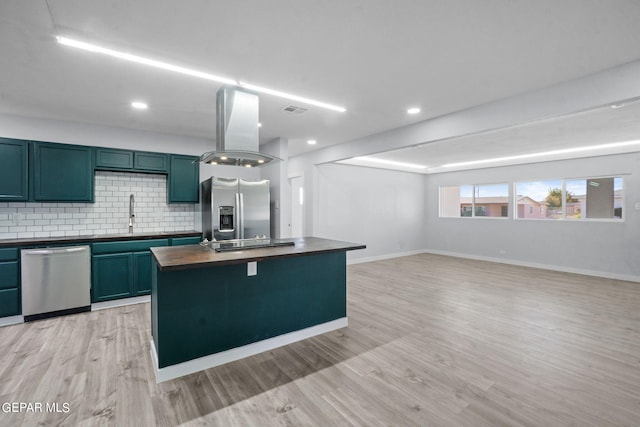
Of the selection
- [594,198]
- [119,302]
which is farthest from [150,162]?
[594,198]

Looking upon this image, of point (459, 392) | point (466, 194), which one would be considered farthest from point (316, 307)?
point (466, 194)

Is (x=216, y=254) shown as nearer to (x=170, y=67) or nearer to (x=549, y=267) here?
(x=170, y=67)

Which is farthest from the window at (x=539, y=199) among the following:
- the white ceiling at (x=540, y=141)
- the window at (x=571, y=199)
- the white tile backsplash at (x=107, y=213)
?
the white tile backsplash at (x=107, y=213)

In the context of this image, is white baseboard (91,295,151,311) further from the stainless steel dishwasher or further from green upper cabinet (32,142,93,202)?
green upper cabinet (32,142,93,202)

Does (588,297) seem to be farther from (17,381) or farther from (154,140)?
(154,140)

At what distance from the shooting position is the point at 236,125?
2906 mm

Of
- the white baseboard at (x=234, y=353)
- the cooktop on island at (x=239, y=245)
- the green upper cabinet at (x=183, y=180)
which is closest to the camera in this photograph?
the white baseboard at (x=234, y=353)

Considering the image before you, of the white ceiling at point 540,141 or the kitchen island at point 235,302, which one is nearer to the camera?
the kitchen island at point 235,302

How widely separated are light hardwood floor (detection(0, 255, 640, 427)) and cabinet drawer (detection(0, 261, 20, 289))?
1.57ft

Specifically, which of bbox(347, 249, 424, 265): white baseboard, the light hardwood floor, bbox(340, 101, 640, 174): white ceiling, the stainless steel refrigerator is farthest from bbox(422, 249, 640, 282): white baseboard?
the stainless steel refrigerator

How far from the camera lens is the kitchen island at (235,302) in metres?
2.32

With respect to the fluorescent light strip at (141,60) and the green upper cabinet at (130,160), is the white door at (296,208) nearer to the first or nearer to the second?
the green upper cabinet at (130,160)

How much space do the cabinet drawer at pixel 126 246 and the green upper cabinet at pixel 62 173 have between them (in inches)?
29.2

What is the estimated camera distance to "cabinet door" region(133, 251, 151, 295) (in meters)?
4.08
